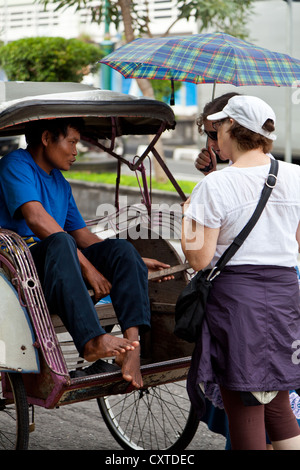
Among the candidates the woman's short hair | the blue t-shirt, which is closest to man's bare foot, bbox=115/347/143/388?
the blue t-shirt

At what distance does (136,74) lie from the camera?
454 centimetres

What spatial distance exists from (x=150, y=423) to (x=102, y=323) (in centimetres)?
78

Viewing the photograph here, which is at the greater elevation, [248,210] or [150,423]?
[248,210]

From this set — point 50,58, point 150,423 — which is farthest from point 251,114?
point 50,58

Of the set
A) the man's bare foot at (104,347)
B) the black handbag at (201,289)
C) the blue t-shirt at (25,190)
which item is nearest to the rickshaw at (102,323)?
the man's bare foot at (104,347)

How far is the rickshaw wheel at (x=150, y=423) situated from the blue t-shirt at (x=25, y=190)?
1051mm

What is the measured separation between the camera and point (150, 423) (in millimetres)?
4199

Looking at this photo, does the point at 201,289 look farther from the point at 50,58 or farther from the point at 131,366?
the point at 50,58

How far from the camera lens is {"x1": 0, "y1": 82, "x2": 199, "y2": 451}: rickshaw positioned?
9.98 ft

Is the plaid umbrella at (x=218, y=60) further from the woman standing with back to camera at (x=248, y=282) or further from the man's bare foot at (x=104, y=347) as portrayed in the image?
the man's bare foot at (x=104, y=347)

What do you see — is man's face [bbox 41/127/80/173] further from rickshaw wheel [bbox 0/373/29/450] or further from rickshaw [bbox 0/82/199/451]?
rickshaw wheel [bbox 0/373/29/450]

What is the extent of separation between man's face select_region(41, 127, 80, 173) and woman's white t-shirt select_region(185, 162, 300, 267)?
1.11 meters

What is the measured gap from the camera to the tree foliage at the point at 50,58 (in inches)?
483
